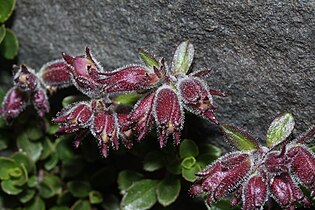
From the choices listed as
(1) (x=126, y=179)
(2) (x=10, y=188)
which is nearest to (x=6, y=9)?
(2) (x=10, y=188)

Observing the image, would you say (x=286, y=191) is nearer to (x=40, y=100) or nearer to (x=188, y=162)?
(x=188, y=162)

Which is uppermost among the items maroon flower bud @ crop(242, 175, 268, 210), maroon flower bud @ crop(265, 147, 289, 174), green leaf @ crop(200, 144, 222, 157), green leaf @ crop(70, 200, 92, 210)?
maroon flower bud @ crop(265, 147, 289, 174)

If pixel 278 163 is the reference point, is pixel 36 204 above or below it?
below

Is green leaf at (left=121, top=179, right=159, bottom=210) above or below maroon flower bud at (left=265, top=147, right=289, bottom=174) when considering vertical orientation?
below

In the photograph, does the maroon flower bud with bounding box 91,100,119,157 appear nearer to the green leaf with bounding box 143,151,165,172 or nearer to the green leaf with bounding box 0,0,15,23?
the green leaf with bounding box 143,151,165,172

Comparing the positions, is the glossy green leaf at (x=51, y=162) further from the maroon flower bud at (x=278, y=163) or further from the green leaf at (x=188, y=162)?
the maroon flower bud at (x=278, y=163)

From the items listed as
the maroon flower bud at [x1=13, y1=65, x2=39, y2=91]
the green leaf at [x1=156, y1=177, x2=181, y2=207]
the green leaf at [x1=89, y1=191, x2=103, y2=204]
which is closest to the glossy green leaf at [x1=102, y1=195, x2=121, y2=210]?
the green leaf at [x1=89, y1=191, x2=103, y2=204]
